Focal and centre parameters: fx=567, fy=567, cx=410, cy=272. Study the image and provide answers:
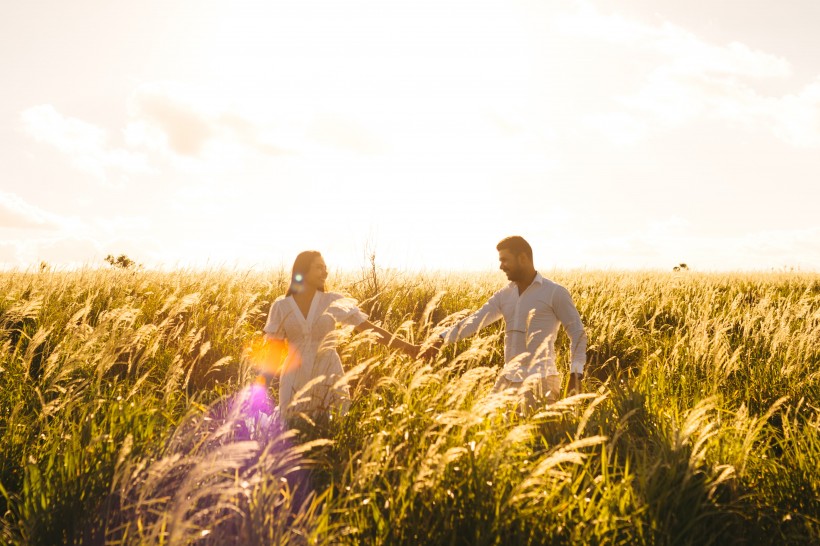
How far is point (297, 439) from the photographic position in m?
3.68

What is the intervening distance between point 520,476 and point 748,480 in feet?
5.40

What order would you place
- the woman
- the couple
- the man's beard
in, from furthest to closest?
1. the woman
2. the man's beard
3. the couple

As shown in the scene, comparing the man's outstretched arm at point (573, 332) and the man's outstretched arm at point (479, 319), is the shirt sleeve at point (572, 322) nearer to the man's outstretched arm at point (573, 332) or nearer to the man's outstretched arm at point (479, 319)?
the man's outstretched arm at point (573, 332)

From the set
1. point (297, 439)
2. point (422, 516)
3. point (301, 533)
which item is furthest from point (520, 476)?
point (297, 439)

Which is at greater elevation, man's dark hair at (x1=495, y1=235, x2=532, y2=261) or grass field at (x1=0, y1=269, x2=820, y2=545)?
man's dark hair at (x1=495, y1=235, x2=532, y2=261)

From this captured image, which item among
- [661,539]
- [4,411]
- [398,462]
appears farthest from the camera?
[4,411]

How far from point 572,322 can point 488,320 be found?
31.9 inches

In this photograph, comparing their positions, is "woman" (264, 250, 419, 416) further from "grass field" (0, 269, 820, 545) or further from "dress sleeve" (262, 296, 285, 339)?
"grass field" (0, 269, 820, 545)

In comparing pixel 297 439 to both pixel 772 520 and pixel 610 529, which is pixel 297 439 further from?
pixel 772 520

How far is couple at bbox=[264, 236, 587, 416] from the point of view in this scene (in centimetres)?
496

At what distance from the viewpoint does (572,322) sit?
200 inches

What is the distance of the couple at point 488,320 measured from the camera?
195 inches

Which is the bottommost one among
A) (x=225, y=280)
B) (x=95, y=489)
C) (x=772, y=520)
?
(x=772, y=520)

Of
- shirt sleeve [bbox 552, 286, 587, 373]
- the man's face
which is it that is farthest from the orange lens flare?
shirt sleeve [bbox 552, 286, 587, 373]
